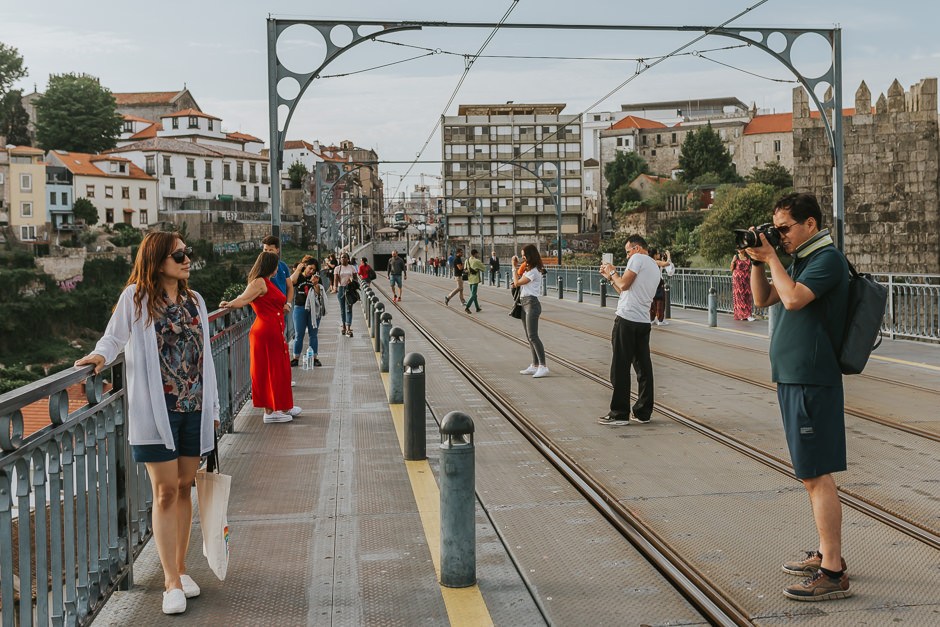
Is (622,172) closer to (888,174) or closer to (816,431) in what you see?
(888,174)

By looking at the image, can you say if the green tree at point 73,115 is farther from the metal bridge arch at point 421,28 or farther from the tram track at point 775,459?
the tram track at point 775,459

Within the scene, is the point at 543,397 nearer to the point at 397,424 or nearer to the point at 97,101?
the point at 397,424

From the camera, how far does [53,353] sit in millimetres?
76812

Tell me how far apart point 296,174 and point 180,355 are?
139 meters

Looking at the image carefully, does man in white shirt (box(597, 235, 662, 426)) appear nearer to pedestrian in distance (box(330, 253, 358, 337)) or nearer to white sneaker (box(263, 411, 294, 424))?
white sneaker (box(263, 411, 294, 424))

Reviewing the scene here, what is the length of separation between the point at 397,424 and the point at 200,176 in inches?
4470

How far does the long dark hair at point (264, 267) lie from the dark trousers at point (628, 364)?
11.2 ft

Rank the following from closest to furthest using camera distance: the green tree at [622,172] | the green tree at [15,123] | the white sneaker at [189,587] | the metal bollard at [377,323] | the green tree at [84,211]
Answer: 1. the white sneaker at [189,587]
2. the metal bollard at [377,323]
3. the green tree at [84,211]
4. the green tree at [15,123]
5. the green tree at [622,172]

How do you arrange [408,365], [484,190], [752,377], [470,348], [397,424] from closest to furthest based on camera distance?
[408,365] → [397,424] → [752,377] → [470,348] → [484,190]

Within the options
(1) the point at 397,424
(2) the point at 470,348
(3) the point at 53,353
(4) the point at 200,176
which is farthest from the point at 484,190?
(1) the point at 397,424

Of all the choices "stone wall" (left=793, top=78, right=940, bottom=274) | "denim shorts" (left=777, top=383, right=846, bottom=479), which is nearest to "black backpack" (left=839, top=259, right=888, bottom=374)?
"denim shorts" (left=777, top=383, right=846, bottom=479)

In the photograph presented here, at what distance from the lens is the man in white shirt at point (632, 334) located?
9.39 m

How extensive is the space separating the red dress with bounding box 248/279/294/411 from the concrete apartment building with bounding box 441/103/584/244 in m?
116

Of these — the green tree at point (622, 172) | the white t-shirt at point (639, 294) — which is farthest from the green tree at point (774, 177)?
the white t-shirt at point (639, 294)
